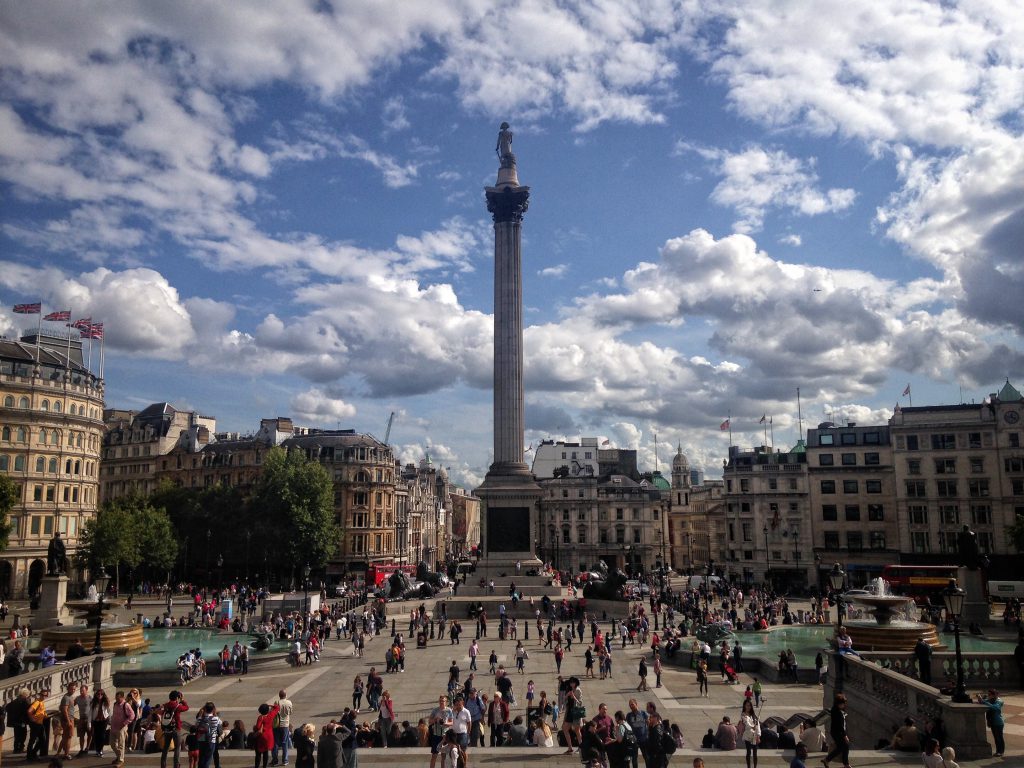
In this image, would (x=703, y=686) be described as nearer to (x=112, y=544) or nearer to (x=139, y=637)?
(x=139, y=637)

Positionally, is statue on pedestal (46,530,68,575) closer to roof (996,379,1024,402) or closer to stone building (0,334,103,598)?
stone building (0,334,103,598)

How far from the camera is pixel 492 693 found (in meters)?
28.4

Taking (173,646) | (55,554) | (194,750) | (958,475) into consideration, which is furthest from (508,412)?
(194,750)

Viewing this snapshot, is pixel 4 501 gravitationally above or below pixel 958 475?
below

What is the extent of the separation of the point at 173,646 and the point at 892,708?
115 feet

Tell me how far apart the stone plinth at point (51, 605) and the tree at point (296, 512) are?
3247cm

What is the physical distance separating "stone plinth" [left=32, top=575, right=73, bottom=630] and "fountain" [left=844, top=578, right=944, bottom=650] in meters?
39.0

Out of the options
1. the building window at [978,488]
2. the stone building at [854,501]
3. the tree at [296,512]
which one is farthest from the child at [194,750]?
the building window at [978,488]

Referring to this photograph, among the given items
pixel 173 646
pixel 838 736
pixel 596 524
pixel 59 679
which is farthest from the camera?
pixel 596 524

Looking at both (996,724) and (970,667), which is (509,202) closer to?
(970,667)

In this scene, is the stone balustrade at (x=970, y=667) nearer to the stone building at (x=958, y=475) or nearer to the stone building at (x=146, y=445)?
the stone building at (x=958, y=475)

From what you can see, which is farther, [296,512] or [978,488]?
[296,512]

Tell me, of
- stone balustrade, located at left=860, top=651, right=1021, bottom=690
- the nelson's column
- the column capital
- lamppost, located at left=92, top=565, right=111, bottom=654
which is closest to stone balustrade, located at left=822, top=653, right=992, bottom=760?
stone balustrade, located at left=860, top=651, right=1021, bottom=690

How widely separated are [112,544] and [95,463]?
14955 mm
